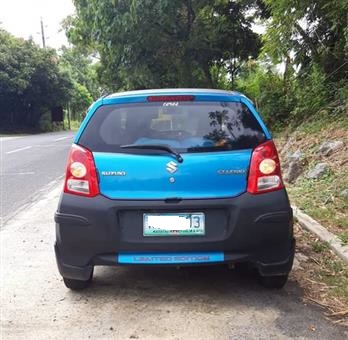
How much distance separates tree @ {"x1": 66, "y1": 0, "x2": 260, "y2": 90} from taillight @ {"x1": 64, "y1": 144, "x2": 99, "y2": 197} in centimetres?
1213

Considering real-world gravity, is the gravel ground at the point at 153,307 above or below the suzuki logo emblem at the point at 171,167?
below

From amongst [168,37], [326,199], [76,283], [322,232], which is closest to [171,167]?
[76,283]

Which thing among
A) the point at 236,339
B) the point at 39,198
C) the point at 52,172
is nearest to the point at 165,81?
the point at 52,172

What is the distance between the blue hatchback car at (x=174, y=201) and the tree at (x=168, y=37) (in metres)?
12.1

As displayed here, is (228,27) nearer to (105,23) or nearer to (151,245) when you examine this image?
(105,23)

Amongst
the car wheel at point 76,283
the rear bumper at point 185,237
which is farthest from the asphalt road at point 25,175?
the rear bumper at point 185,237

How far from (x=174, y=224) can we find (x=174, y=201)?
0.17 m

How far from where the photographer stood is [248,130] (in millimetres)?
4230

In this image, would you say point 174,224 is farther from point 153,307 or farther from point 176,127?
point 176,127

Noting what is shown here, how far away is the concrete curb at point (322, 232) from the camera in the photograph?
5.01 meters

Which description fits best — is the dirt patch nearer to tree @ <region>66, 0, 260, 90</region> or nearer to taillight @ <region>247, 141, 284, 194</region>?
taillight @ <region>247, 141, 284, 194</region>

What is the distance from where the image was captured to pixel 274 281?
14.2 feet

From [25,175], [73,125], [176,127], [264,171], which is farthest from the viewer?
[73,125]

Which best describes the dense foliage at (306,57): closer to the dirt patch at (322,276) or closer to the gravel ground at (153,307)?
the dirt patch at (322,276)
